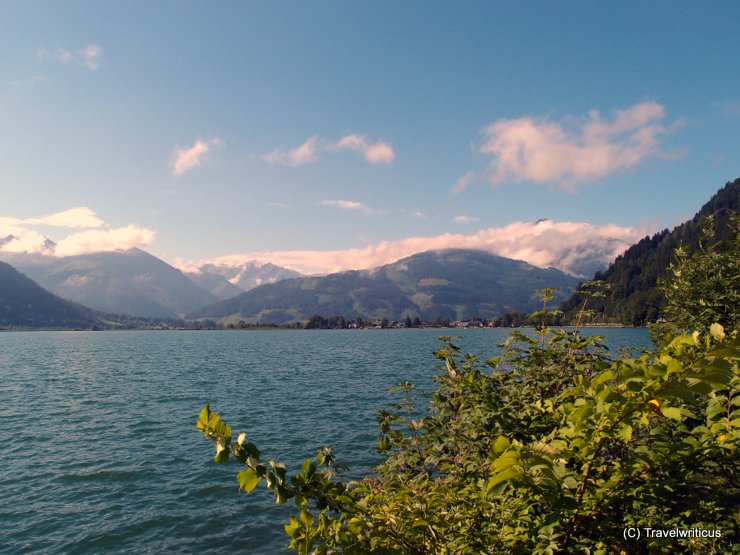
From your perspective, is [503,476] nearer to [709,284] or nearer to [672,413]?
[672,413]

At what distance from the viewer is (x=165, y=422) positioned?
42375 millimetres

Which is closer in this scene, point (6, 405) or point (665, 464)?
point (665, 464)

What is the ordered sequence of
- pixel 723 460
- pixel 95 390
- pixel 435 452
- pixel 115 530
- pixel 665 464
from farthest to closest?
pixel 95 390 < pixel 115 530 < pixel 435 452 < pixel 723 460 < pixel 665 464

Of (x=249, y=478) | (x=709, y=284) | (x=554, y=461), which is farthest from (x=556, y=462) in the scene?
(x=709, y=284)

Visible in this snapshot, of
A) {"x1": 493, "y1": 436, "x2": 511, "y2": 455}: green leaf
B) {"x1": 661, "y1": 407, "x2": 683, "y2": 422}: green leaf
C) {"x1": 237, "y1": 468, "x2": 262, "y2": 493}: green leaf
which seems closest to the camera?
{"x1": 661, "y1": 407, "x2": 683, "y2": 422}: green leaf

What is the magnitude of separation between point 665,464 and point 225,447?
4.56 m

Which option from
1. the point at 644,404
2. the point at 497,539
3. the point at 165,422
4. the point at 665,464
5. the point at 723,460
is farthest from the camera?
the point at 165,422

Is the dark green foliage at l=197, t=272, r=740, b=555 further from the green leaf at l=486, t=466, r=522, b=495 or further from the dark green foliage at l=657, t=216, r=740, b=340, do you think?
the dark green foliage at l=657, t=216, r=740, b=340

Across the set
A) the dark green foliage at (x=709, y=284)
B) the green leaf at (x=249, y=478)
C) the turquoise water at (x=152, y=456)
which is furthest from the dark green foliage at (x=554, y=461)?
the turquoise water at (x=152, y=456)

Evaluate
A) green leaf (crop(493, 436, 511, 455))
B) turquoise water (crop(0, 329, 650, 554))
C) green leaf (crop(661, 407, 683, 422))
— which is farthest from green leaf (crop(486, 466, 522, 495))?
turquoise water (crop(0, 329, 650, 554))

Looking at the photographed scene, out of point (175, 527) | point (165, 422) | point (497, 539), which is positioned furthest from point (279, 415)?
point (497, 539)

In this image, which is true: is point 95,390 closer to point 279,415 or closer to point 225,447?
point 279,415

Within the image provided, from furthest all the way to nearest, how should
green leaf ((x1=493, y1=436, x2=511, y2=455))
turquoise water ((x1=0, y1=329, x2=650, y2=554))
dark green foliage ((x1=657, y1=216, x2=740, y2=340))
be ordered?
turquoise water ((x1=0, y1=329, x2=650, y2=554)) < dark green foliage ((x1=657, y1=216, x2=740, y2=340)) < green leaf ((x1=493, y1=436, x2=511, y2=455))

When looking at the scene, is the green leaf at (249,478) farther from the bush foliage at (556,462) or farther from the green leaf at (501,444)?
the green leaf at (501,444)
